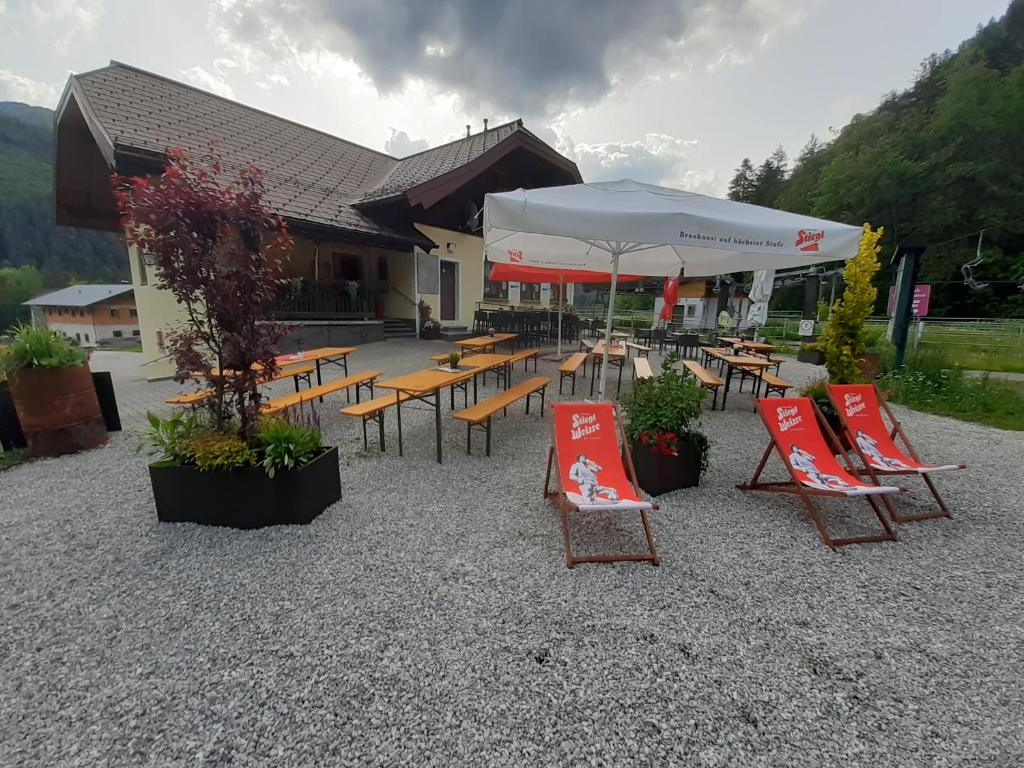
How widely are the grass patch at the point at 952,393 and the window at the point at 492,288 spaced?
1168 centimetres

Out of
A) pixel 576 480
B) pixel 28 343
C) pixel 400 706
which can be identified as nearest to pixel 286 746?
pixel 400 706

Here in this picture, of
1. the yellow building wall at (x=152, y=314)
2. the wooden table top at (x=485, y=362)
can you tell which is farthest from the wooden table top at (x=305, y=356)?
the yellow building wall at (x=152, y=314)

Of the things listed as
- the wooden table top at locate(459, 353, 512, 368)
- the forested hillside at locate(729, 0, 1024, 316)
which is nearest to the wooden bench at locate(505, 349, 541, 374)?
the wooden table top at locate(459, 353, 512, 368)

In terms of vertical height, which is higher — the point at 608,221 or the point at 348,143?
the point at 348,143

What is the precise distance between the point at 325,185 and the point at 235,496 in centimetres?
1186

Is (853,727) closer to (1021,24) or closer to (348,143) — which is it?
(348,143)

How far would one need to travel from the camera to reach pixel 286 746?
1441mm

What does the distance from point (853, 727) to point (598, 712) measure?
99 cm

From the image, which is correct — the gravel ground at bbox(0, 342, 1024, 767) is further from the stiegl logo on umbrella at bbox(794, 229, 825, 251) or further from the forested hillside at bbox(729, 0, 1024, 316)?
the forested hillside at bbox(729, 0, 1024, 316)

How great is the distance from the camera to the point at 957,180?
2541cm

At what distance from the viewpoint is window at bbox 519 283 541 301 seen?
1703 centimetres

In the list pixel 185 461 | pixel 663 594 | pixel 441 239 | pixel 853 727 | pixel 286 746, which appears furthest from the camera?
pixel 441 239

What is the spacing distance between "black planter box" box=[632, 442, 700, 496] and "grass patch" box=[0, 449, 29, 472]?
5787mm

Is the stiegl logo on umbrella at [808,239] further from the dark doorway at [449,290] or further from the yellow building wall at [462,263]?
the dark doorway at [449,290]
